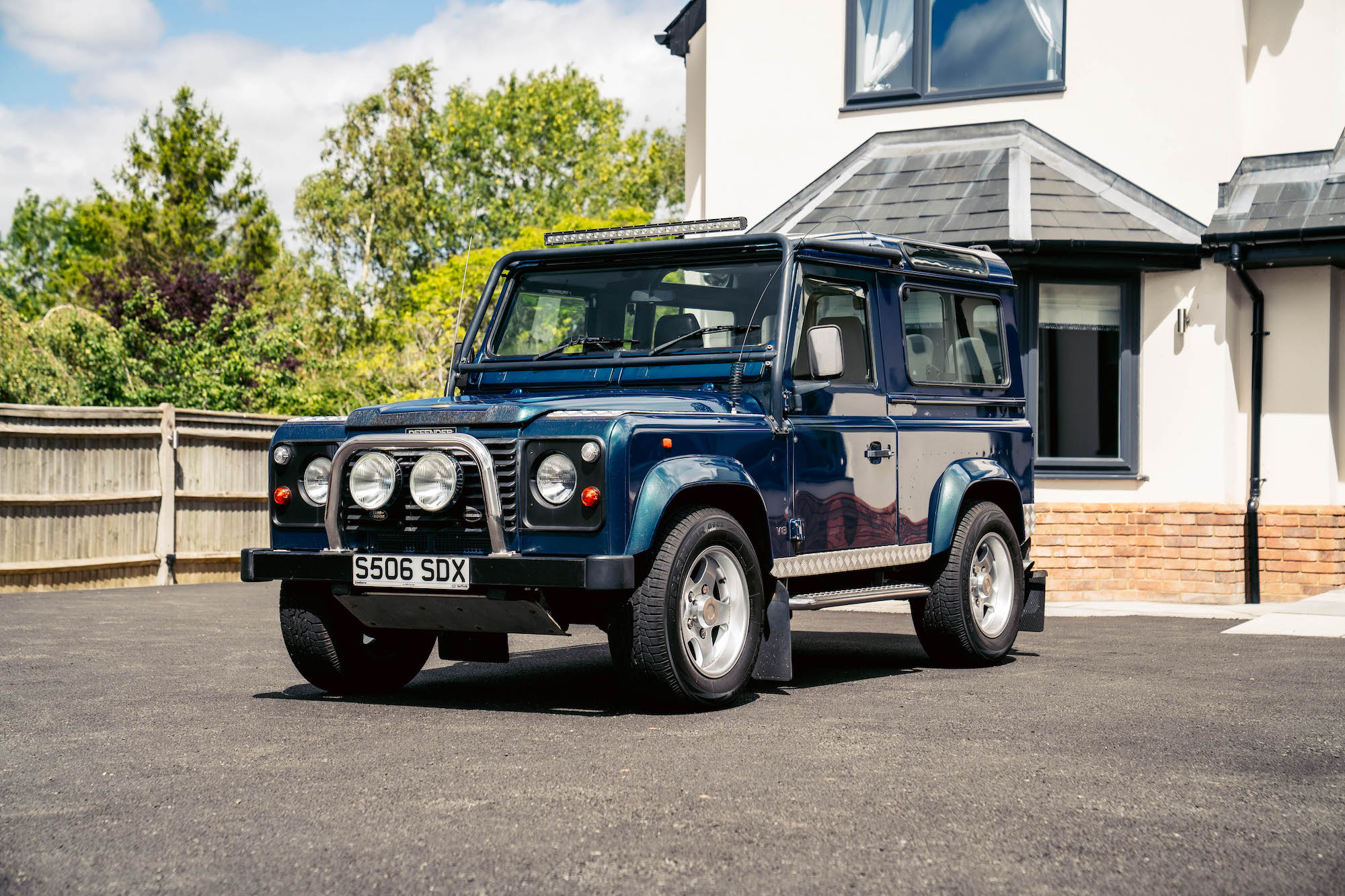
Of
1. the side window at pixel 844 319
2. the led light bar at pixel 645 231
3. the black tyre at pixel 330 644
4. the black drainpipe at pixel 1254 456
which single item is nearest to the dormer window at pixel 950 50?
the black drainpipe at pixel 1254 456

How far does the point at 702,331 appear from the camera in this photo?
7.76 meters

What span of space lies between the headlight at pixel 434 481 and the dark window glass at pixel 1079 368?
30.0 ft

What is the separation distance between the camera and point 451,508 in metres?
6.70

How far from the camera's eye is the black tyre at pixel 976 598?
8.63 metres

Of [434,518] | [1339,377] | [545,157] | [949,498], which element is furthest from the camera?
[545,157]

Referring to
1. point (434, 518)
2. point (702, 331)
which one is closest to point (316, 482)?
point (434, 518)

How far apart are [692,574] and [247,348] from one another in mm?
20917

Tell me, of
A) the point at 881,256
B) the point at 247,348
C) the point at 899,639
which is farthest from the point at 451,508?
the point at 247,348

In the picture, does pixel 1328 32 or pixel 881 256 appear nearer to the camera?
pixel 881 256

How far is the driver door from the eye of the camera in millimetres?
7625

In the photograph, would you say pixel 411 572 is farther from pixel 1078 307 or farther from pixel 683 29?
pixel 683 29

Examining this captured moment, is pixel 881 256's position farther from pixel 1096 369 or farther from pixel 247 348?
pixel 247 348

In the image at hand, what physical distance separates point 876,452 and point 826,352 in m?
0.93

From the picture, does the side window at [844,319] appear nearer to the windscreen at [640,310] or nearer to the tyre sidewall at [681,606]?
the windscreen at [640,310]
